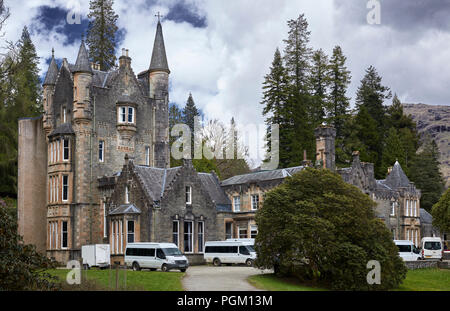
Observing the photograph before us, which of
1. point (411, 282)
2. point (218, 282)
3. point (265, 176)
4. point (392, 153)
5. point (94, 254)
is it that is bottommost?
point (411, 282)

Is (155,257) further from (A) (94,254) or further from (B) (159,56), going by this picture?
(B) (159,56)

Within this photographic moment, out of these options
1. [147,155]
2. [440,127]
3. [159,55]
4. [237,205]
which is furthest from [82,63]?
[440,127]

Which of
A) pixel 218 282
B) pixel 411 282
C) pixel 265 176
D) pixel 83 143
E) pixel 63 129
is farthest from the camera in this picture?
pixel 265 176

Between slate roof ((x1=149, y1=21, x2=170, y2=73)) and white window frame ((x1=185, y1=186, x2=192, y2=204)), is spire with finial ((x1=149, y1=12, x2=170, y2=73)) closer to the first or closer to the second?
slate roof ((x1=149, y1=21, x2=170, y2=73))

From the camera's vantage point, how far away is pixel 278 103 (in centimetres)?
7131

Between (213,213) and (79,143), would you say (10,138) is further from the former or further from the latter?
(213,213)

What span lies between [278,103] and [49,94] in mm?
→ 29700

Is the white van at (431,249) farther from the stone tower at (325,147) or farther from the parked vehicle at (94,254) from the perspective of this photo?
the parked vehicle at (94,254)

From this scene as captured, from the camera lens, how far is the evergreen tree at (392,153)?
74.1 m

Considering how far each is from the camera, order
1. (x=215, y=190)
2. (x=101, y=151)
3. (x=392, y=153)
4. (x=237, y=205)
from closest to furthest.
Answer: (x=101, y=151) → (x=237, y=205) → (x=215, y=190) → (x=392, y=153)

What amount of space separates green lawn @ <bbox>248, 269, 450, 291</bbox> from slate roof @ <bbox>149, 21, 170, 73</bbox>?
27625 millimetres

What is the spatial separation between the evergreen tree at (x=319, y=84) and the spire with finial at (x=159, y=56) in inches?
984

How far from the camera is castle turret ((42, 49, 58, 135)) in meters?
52.1

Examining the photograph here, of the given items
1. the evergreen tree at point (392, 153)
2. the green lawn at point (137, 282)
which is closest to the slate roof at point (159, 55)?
the green lawn at point (137, 282)
